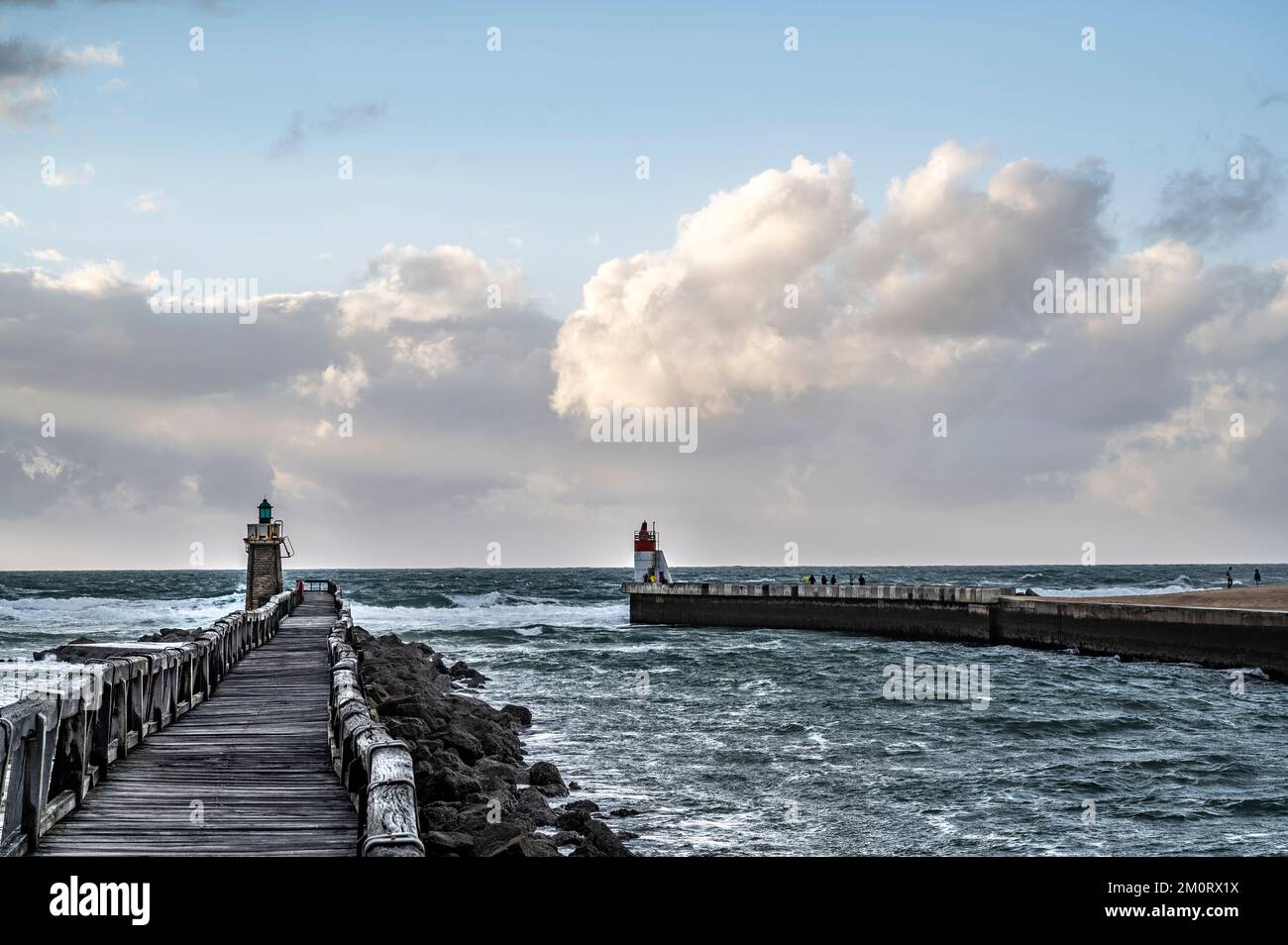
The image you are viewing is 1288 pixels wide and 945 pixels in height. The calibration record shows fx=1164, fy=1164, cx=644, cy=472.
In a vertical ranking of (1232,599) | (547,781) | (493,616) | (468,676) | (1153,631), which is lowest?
(493,616)

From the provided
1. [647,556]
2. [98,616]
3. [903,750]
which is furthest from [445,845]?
[98,616]

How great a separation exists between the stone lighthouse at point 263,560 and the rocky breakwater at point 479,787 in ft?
75.5

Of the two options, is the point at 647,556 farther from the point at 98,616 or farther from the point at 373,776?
the point at 373,776

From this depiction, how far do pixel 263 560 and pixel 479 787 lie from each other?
34623 millimetres

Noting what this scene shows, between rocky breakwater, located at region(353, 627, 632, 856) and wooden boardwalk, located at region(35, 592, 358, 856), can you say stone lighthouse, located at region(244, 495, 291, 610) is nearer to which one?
rocky breakwater, located at region(353, 627, 632, 856)

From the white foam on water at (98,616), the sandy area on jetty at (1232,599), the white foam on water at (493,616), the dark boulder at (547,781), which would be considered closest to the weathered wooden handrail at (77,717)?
the dark boulder at (547,781)

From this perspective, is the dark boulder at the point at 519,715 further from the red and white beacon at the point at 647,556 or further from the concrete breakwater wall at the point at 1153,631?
the red and white beacon at the point at 647,556

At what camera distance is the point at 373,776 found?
7699 mm

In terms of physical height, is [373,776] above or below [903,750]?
above

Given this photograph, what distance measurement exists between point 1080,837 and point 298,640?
16.7m

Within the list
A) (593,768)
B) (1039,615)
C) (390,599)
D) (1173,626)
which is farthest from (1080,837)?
(390,599)

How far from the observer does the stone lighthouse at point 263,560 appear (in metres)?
47.5

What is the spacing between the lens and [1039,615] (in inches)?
1714
